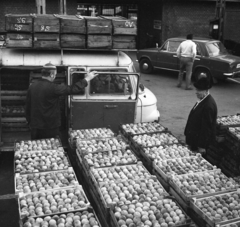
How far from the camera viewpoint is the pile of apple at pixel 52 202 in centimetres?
438

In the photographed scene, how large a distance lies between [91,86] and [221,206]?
13.1 ft

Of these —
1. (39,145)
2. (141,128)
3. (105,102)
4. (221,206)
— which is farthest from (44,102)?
(221,206)

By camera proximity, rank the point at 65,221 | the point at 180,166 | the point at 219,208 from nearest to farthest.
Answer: the point at 65,221, the point at 219,208, the point at 180,166

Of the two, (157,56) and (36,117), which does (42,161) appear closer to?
(36,117)

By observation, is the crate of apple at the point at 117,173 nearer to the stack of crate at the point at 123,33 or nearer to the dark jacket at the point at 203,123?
the dark jacket at the point at 203,123

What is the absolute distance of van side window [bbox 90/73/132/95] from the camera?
762cm

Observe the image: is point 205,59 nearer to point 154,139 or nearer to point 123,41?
point 123,41

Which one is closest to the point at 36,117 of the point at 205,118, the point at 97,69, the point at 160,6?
the point at 97,69

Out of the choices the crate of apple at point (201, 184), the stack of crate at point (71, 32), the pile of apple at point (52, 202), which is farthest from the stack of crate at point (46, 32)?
the crate of apple at point (201, 184)

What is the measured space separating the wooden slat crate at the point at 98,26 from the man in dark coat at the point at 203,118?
251 centimetres

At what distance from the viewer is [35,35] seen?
7.57 metres

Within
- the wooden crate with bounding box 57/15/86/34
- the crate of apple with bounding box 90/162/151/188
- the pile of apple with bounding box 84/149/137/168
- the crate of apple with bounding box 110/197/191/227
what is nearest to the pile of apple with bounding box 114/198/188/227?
the crate of apple with bounding box 110/197/191/227

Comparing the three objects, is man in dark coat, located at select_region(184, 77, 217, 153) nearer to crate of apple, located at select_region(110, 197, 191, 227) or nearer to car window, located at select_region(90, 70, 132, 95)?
car window, located at select_region(90, 70, 132, 95)

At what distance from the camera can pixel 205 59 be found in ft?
49.8
